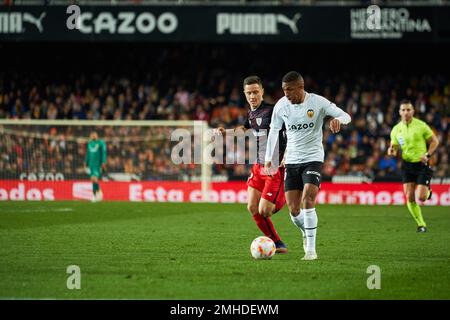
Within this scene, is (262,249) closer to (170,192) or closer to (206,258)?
(206,258)

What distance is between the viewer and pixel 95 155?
2627 centimetres

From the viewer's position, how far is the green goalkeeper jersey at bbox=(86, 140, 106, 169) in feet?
86.0

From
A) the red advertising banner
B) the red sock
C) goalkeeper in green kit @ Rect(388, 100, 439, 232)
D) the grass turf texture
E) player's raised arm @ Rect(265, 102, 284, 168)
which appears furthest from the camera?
the red advertising banner

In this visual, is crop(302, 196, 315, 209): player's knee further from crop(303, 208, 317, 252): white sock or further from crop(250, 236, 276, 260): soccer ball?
crop(250, 236, 276, 260): soccer ball

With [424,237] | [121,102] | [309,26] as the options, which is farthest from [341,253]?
[121,102]

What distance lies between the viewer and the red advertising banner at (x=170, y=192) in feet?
91.3

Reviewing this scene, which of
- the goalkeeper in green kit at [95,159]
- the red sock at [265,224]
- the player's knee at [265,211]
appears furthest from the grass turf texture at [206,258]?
the goalkeeper in green kit at [95,159]

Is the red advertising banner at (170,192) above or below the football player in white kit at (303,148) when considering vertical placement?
below

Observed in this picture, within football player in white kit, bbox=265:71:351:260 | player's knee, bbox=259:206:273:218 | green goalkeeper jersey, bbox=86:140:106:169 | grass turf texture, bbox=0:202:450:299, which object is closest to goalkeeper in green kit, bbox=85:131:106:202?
green goalkeeper jersey, bbox=86:140:106:169

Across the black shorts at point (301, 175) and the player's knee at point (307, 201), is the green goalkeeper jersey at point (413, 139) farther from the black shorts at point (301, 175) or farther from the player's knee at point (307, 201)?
the player's knee at point (307, 201)

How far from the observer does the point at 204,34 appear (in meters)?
30.9

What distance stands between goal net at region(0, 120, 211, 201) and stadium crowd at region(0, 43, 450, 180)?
5 cm

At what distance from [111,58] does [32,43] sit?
3196 millimetres

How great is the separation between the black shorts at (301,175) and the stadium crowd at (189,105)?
16.8m
